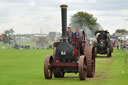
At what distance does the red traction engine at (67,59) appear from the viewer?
15.6 m

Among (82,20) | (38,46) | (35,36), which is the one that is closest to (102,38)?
(38,46)

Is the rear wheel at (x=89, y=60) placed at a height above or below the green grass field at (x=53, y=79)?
above

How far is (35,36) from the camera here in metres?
84.6

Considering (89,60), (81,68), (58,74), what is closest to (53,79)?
(58,74)

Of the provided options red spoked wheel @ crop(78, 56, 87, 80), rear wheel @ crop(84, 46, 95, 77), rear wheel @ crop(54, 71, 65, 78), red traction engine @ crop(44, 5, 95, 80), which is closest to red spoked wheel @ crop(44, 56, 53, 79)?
red traction engine @ crop(44, 5, 95, 80)

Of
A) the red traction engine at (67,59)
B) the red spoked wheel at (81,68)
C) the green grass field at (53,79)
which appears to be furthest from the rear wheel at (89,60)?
the red spoked wheel at (81,68)

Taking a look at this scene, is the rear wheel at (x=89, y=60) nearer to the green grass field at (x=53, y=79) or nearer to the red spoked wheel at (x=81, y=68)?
the green grass field at (x=53, y=79)

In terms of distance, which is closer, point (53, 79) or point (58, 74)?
point (53, 79)

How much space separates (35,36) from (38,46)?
650 centimetres

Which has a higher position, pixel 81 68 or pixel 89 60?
pixel 89 60

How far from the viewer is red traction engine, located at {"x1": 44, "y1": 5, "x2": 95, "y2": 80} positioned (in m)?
15.6

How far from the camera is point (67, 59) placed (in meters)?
16.3

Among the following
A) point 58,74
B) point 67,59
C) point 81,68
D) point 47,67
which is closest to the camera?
point 81,68

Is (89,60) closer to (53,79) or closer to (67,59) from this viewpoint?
(67,59)
